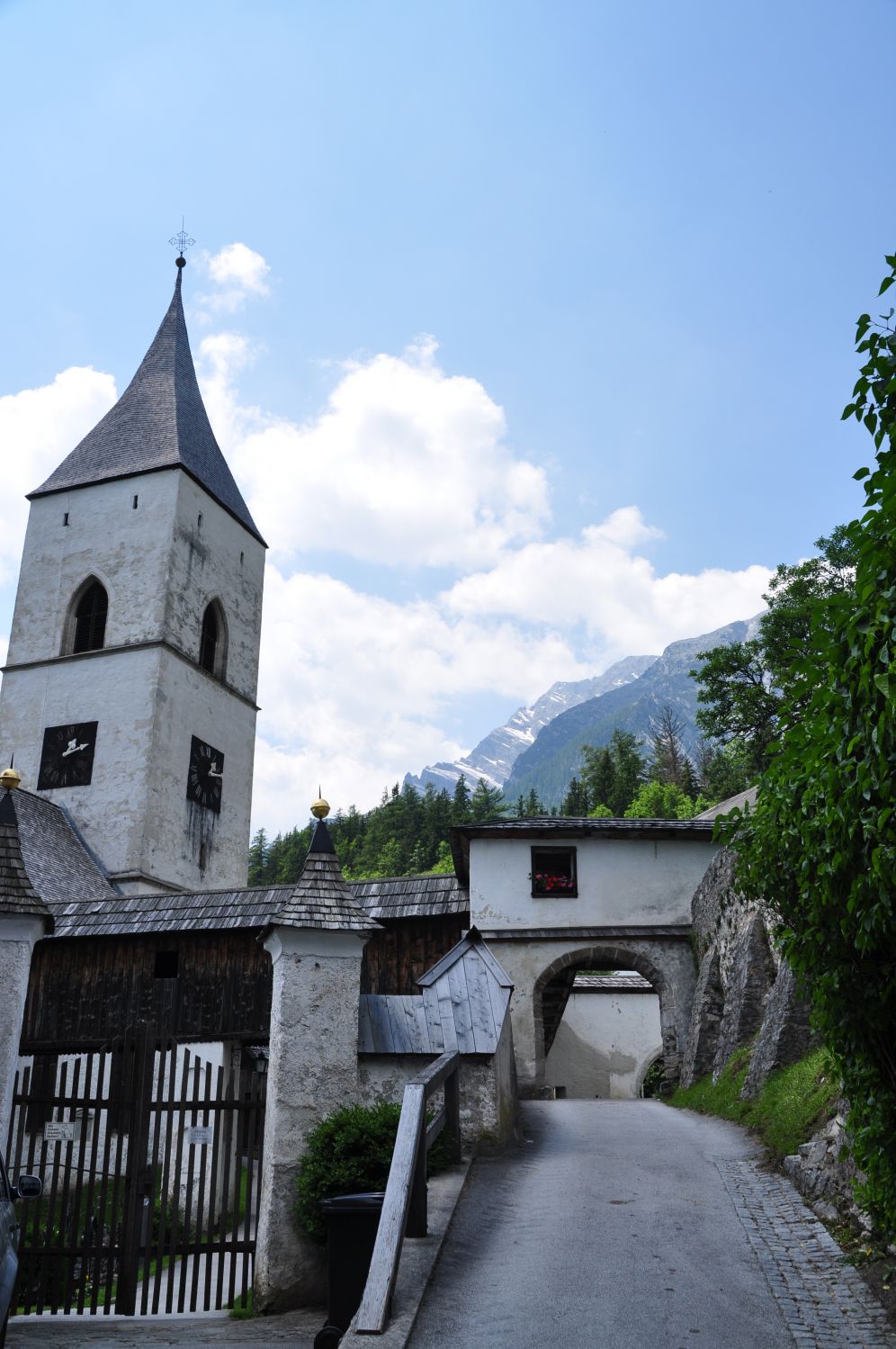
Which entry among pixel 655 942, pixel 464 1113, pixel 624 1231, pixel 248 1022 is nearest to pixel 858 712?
pixel 624 1231

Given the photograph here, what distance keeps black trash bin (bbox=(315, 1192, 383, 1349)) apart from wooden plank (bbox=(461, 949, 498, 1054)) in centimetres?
274

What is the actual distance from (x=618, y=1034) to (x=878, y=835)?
31.5m

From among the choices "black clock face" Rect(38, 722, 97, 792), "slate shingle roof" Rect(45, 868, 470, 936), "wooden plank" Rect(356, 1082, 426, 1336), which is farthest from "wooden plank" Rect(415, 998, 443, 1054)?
"black clock face" Rect(38, 722, 97, 792)

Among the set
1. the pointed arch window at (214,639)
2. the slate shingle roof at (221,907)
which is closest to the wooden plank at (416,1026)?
the slate shingle roof at (221,907)

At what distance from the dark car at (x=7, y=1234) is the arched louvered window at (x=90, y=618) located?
26043mm

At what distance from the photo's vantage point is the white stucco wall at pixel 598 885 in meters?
22.9

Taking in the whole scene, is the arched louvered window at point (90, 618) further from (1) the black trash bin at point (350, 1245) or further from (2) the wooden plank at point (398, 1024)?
(1) the black trash bin at point (350, 1245)

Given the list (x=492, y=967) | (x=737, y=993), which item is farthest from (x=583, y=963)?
(x=492, y=967)

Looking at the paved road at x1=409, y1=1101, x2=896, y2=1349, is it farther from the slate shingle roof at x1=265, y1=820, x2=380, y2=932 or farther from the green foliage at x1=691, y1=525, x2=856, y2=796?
the green foliage at x1=691, y1=525, x2=856, y2=796

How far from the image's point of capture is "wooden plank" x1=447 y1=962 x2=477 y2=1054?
414 inches

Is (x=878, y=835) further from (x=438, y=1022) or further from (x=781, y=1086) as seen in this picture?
(x=781, y=1086)

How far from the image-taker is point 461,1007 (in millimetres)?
11016

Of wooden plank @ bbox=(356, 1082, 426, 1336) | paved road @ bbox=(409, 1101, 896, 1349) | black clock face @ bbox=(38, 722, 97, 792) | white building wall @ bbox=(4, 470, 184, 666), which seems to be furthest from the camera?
white building wall @ bbox=(4, 470, 184, 666)

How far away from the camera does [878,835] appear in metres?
4.93
